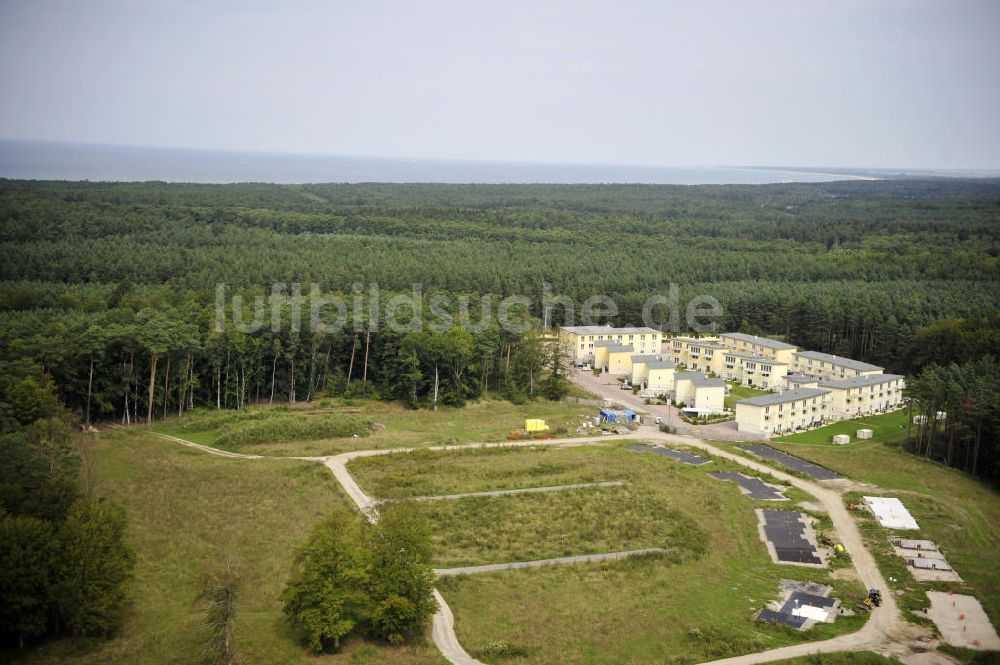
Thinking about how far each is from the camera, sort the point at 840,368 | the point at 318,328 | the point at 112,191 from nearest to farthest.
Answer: the point at 318,328 < the point at 840,368 < the point at 112,191

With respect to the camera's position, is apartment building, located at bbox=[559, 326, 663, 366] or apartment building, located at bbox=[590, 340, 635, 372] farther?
apartment building, located at bbox=[559, 326, 663, 366]

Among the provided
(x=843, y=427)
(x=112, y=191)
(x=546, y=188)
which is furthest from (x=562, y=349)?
(x=546, y=188)

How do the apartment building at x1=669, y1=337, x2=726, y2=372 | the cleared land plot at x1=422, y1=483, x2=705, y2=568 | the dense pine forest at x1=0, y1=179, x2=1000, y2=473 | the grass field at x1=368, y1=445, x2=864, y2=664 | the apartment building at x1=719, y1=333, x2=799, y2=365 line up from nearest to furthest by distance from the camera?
1. the grass field at x1=368, y1=445, x2=864, y2=664
2. the cleared land plot at x1=422, y1=483, x2=705, y2=568
3. the dense pine forest at x1=0, y1=179, x2=1000, y2=473
4. the apartment building at x1=719, y1=333, x2=799, y2=365
5. the apartment building at x1=669, y1=337, x2=726, y2=372

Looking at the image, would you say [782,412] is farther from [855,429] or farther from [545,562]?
[545,562]

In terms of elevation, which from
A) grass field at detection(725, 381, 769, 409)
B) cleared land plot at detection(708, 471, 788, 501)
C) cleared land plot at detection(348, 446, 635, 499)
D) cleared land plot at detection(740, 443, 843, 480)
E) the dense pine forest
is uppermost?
the dense pine forest

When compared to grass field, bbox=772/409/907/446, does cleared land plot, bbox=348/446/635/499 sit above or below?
above

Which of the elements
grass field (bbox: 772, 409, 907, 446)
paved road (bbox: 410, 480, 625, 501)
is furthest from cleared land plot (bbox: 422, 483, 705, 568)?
grass field (bbox: 772, 409, 907, 446)

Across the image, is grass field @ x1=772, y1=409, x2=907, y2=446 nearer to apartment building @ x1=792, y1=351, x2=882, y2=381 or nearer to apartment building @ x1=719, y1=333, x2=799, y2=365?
apartment building @ x1=792, y1=351, x2=882, y2=381

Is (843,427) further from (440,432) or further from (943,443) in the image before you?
(440,432)
